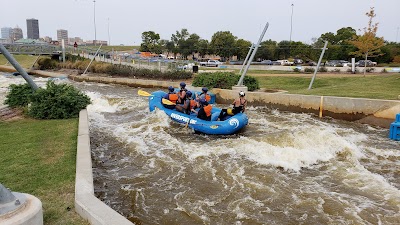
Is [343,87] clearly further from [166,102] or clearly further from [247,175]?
[247,175]

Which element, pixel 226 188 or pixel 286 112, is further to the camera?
pixel 286 112

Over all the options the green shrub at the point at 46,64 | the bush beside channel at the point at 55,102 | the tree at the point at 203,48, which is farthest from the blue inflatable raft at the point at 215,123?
the tree at the point at 203,48

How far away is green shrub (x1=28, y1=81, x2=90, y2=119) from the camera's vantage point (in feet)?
34.8

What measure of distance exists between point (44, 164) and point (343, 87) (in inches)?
631

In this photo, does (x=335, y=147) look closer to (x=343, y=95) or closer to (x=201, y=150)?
(x=201, y=150)

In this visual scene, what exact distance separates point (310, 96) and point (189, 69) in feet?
48.4

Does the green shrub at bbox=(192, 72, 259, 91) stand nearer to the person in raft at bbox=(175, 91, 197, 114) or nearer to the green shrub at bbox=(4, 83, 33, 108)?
the person in raft at bbox=(175, 91, 197, 114)

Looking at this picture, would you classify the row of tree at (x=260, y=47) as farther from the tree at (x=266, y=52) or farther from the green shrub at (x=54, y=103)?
the green shrub at (x=54, y=103)

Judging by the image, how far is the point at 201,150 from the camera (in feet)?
30.9

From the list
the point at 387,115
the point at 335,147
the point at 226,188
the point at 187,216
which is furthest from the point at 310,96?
the point at 187,216

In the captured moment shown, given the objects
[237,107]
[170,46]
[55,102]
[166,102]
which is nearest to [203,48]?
[170,46]

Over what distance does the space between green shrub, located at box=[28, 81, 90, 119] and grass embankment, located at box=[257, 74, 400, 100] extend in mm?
10637

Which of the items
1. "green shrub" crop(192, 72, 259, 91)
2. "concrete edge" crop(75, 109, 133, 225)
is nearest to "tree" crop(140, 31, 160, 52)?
"green shrub" crop(192, 72, 259, 91)

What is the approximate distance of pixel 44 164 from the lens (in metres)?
6.07
